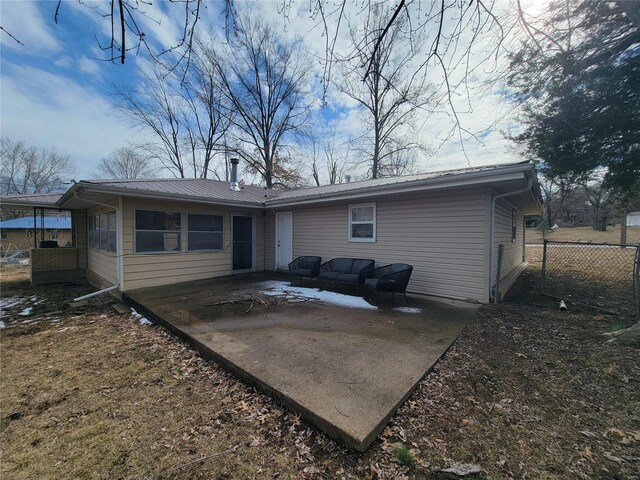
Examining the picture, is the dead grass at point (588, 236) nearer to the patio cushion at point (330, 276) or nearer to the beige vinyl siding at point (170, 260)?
the patio cushion at point (330, 276)

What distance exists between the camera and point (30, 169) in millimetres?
25281

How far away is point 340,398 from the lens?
244 centimetres

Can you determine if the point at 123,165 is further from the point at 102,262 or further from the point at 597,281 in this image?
the point at 597,281

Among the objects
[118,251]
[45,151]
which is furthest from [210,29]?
[45,151]

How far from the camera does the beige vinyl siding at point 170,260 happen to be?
6.93 metres

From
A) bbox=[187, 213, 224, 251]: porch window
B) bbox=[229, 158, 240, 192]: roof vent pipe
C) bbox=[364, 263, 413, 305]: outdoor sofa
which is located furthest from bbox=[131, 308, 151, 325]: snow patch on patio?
bbox=[229, 158, 240, 192]: roof vent pipe

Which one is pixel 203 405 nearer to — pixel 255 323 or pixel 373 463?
pixel 373 463

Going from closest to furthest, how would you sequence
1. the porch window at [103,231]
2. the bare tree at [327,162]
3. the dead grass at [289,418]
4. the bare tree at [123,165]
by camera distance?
the dead grass at [289,418] → the porch window at [103,231] → the bare tree at [327,162] → the bare tree at [123,165]

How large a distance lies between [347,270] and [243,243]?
4.14 meters

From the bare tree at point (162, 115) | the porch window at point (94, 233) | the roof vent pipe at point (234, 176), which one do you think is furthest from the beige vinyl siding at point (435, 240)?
the bare tree at point (162, 115)

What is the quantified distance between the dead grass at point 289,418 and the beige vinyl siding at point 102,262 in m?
3.43

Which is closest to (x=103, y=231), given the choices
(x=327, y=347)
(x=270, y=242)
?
(x=270, y=242)

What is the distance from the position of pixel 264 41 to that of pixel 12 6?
55.4 ft

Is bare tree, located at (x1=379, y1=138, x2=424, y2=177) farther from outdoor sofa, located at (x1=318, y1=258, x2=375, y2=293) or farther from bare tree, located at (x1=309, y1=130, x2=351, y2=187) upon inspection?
outdoor sofa, located at (x1=318, y1=258, x2=375, y2=293)
